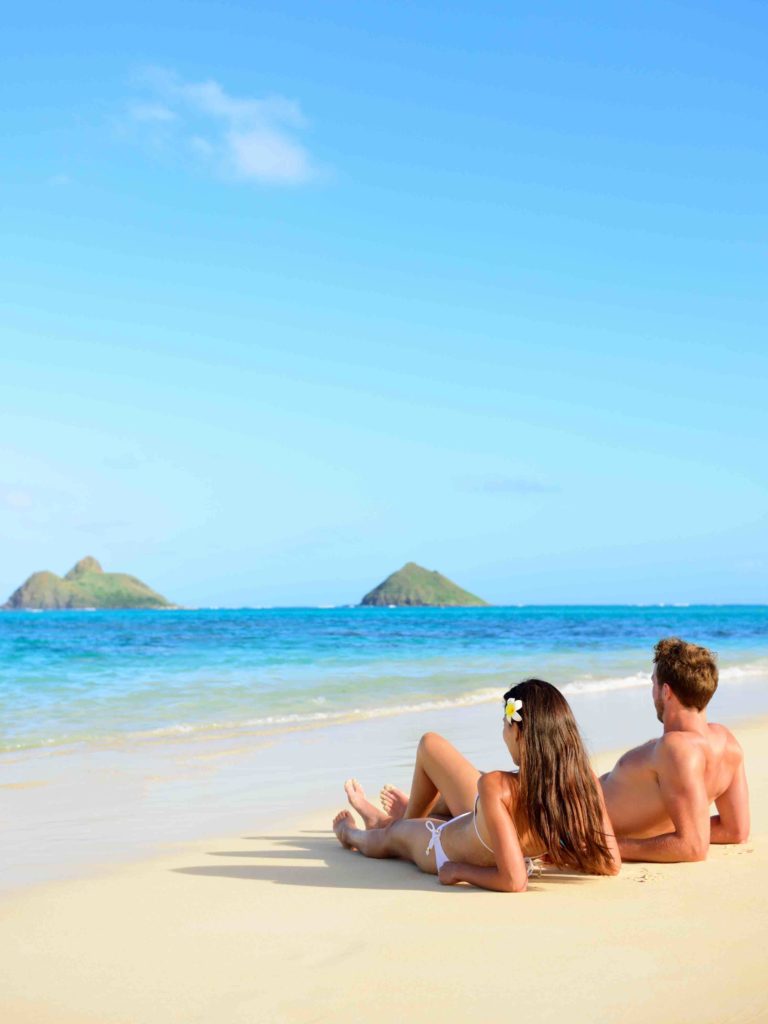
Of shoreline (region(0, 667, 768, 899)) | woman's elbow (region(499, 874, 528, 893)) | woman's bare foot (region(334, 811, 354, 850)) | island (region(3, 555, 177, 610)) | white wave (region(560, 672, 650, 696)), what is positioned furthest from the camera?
island (region(3, 555, 177, 610))

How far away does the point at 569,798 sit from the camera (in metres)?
4.96

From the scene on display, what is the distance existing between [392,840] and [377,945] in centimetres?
170

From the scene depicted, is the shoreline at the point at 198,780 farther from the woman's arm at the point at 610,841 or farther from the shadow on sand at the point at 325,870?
the woman's arm at the point at 610,841

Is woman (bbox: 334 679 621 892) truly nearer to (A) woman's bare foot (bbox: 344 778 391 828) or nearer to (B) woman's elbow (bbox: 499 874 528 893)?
(B) woman's elbow (bbox: 499 874 528 893)

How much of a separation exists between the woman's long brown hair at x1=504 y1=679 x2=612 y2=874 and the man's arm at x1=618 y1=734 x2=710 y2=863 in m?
0.45

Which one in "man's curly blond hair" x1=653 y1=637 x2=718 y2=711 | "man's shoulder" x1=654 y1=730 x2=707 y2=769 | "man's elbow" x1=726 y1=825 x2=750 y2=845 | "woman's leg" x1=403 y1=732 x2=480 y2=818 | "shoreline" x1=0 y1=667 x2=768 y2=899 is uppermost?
"man's curly blond hair" x1=653 y1=637 x2=718 y2=711

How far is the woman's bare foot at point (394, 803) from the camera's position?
6246 mm

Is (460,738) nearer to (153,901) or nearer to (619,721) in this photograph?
(619,721)

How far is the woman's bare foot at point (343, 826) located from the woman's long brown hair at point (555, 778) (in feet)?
4.92

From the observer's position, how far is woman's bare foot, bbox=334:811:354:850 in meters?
6.21

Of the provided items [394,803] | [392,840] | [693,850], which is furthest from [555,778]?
[394,803]

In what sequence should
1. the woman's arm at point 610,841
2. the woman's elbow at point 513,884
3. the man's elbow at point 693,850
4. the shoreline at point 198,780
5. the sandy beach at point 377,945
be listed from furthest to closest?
the shoreline at point 198,780 → the man's elbow at point 693,850 → the woman's arm at point 610,841 → the woman's elbow at point 513,884 → the sandy beach at point 377,945

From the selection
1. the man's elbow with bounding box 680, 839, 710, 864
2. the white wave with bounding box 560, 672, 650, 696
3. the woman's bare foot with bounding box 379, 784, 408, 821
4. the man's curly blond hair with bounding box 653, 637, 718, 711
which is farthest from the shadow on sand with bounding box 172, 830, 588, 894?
the white wave with bounding box 560, 672, 650, 696

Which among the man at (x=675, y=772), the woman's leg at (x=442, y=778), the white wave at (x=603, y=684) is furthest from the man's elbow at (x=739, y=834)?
the white wave at (x=603, y=684)
